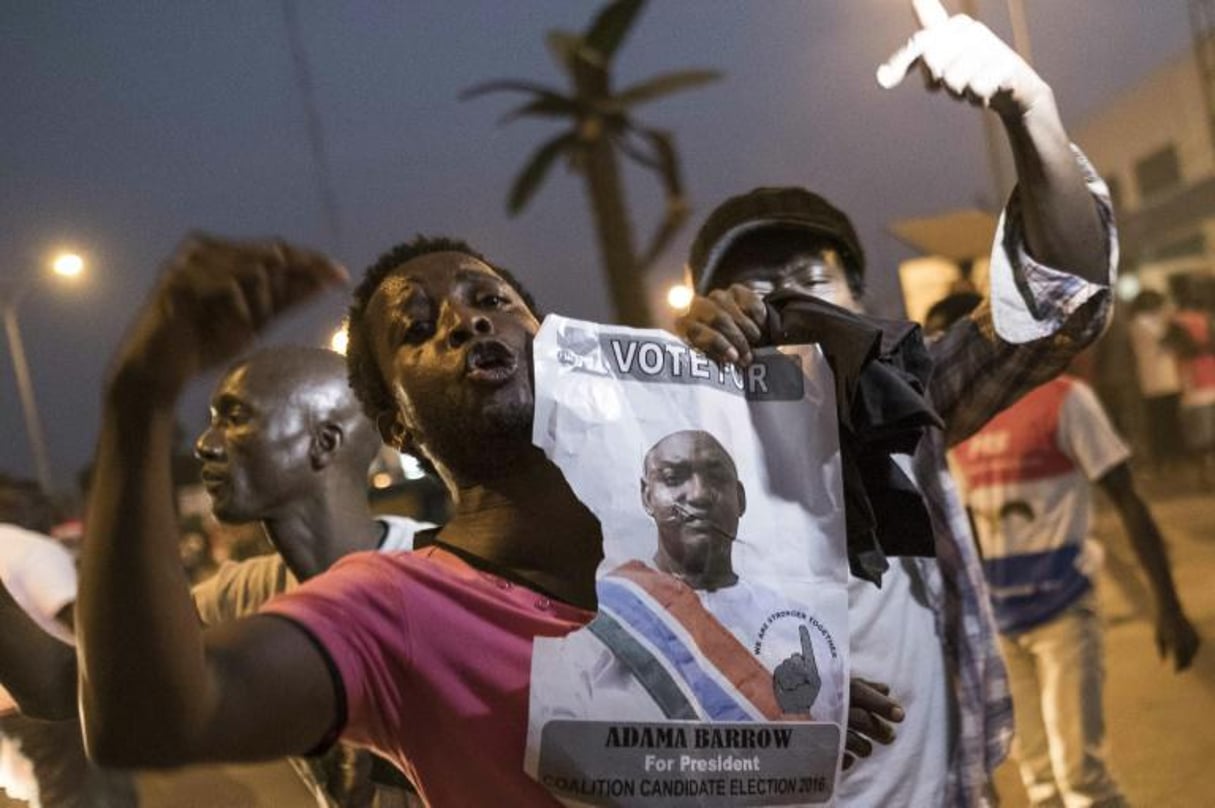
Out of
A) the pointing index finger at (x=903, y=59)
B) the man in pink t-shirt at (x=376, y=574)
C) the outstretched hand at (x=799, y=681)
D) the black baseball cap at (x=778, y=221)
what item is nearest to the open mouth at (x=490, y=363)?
the man in pink t-shirt at (x=376, y=574)

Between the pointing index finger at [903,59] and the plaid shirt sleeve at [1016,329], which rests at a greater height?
the pointing index finger at [903,59]

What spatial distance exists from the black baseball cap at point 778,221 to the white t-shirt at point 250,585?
3.12 feet

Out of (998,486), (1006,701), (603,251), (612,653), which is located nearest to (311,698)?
(612,653)

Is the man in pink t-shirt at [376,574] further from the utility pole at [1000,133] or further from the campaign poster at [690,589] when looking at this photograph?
the utility pole at [1000,133]

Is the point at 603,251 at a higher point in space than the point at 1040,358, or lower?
higher

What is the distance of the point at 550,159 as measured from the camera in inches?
867

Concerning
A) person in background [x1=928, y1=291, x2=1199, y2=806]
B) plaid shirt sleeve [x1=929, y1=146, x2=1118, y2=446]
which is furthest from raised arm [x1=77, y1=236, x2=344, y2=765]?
person in background [x1=928, y1=291, x2=1199, y2=806]

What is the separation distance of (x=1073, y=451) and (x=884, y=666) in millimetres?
2977

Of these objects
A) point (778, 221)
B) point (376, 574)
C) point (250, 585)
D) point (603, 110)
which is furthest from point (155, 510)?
point (603, 110)

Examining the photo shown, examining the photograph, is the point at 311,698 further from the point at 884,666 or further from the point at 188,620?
the point at 884,666

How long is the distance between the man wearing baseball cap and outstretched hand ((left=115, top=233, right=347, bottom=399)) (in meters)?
0.68

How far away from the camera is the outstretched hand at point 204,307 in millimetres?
1449

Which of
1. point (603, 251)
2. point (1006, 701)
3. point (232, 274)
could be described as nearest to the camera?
point (232, 274)

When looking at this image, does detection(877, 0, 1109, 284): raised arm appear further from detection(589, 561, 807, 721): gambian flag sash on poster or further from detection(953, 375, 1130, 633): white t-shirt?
detection(953, 375, 1130, 633): white t-shirt
